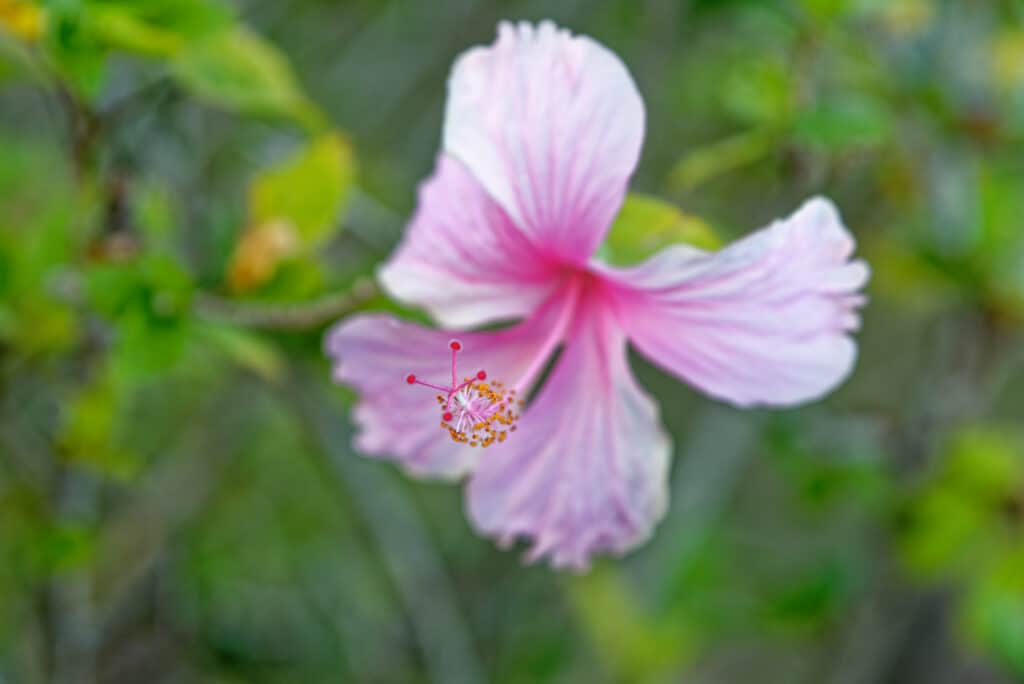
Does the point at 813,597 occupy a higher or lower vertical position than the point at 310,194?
lower

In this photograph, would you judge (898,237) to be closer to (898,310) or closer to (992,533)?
(992,533)

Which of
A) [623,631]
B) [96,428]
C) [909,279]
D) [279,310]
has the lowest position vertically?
[623,631]

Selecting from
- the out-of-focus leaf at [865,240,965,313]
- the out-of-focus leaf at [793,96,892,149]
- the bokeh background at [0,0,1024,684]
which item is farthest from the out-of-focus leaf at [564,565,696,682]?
the out-of-focus leaf at [793,96,892,149]

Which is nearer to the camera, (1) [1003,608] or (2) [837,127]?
(2) [837,127]

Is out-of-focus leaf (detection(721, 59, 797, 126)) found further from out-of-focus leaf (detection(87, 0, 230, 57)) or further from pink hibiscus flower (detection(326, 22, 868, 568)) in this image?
out-of-focus leaf (detection(87, 0, 230, 57))

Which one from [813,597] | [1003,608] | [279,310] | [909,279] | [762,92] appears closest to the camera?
[279,310]

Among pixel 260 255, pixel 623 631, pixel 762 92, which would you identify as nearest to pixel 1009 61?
pixel 762 92

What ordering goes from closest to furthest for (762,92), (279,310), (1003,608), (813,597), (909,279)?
(279,310) → (762,92) → (1003,608) → (813,597) → (909,279)

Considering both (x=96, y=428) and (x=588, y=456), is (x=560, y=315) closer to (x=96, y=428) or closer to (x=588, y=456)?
(x=588, y=456)

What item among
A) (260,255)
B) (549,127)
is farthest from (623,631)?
(549,127)
